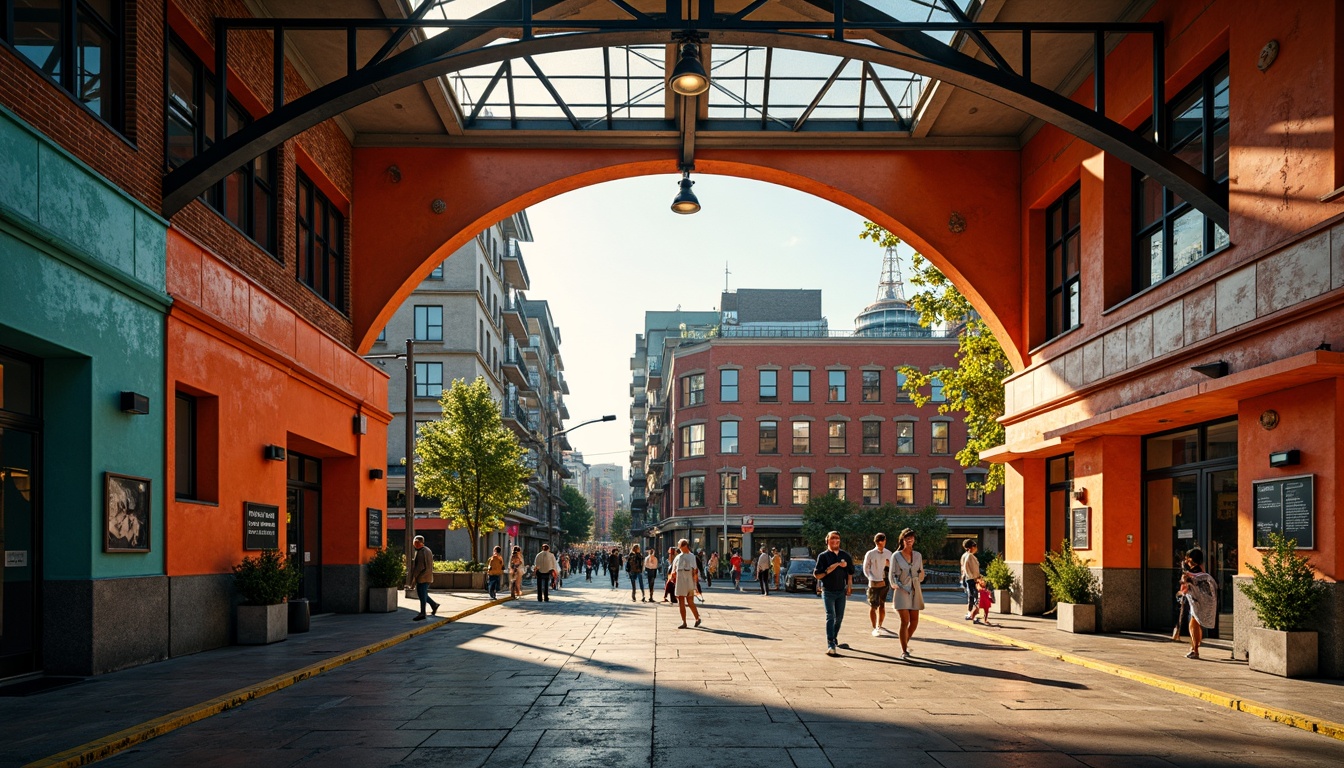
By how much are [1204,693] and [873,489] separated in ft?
172

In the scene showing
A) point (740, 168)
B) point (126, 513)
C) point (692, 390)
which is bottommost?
point (126, 513)

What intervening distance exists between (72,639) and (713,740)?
7327mm

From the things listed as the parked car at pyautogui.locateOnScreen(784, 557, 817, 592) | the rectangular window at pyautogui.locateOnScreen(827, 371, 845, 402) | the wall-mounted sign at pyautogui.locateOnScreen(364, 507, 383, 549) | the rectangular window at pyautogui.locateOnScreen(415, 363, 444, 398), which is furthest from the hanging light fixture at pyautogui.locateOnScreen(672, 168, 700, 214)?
the rectangular window at pyautogui.locateOnScreen(827, 371, 845, 402)

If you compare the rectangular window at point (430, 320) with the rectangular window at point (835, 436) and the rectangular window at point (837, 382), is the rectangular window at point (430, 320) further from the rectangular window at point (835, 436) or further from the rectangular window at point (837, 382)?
the rectangular window at point (835, 436)

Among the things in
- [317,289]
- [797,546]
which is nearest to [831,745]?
[317,289]

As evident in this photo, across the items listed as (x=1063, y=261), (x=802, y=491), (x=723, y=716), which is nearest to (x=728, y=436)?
(x=802, y=491)

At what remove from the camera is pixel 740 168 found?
2252cm

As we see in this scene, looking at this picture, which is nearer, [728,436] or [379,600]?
[379,600]

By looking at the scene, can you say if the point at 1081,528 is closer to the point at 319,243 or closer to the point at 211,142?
the point at 319,243

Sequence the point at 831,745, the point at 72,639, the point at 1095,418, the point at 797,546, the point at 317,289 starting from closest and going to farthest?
the point at 831,745, the point at 72,639, the point at 1095,418, the point at 317,289, the point at 797,546

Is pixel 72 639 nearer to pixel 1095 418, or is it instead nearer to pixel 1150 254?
pixel 1095 418

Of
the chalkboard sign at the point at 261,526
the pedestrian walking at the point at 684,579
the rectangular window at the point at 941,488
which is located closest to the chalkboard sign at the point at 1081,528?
the pedestrian walking at the point at 684,579

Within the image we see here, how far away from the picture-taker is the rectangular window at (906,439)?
63.6m

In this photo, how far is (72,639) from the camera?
11477 millimetres
